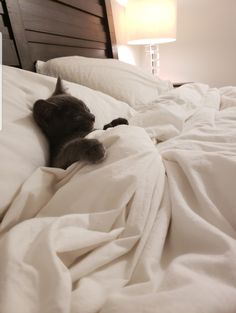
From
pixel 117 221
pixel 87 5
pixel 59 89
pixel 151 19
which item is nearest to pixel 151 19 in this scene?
pixel 151 19

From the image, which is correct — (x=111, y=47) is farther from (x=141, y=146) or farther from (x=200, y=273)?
(x=200, y=273)

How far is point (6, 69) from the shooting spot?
0.84m

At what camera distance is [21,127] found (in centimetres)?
68

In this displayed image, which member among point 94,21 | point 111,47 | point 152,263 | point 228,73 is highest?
point 94,21

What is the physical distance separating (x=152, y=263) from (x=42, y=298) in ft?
Answer: 0.55

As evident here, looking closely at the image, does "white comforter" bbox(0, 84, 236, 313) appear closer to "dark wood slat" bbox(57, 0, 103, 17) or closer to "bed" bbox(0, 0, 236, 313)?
"bed" bbox(0, 0, 236, 313)

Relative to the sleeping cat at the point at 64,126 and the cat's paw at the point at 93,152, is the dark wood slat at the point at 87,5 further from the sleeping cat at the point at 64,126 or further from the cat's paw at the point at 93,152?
the cat's paw at the point at 93,152

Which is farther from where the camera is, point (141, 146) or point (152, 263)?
point (141, 146)

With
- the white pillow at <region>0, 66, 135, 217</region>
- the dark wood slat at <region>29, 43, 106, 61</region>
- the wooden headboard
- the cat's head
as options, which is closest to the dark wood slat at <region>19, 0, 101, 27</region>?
the wooden headboard

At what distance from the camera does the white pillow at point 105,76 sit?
3.94 feet

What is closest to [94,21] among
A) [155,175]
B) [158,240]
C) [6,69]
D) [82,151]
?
[6,69]

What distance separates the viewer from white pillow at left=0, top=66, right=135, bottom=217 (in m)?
0.55

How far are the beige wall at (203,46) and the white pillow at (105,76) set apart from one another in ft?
4.15

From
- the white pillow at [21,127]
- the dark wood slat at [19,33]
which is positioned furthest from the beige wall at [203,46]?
the white pillow at [21,127]
